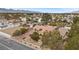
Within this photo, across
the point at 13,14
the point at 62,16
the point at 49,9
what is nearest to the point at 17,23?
the point at 13,14

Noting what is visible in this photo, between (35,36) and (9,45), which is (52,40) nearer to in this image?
(35,36)

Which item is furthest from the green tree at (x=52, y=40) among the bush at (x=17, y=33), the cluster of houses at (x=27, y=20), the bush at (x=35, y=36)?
the bush at (x=17, y=33)

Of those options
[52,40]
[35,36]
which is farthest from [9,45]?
[52,40]

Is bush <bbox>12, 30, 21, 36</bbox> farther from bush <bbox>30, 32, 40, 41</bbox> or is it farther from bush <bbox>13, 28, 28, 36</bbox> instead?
bush <bbox>30, 32, 40, 41</bbox>

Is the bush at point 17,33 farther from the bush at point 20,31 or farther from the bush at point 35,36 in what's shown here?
the bush at point 35,36

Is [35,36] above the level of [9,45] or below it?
above
